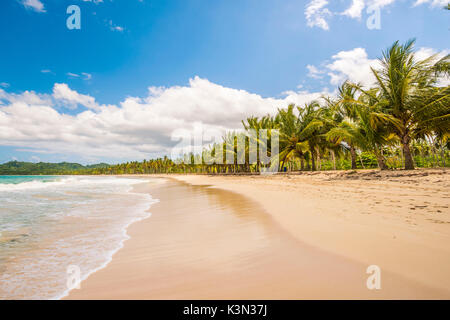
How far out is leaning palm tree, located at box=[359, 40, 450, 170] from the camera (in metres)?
10.3

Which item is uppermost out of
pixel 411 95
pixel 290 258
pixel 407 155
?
pixel 411 95

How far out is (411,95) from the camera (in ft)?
36.0

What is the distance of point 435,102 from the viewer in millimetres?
9844

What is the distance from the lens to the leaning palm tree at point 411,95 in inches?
406

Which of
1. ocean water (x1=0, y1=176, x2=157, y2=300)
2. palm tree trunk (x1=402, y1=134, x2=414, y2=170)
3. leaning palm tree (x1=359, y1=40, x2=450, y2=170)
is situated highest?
leaning palm tree (x1=359, y1=40, x2=450, y2=170)
